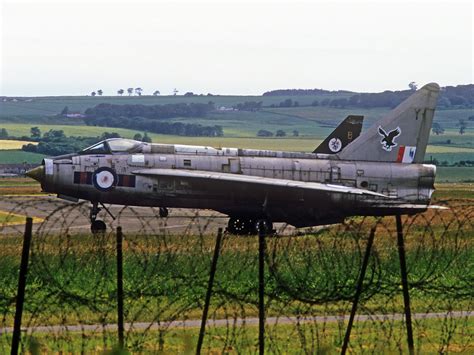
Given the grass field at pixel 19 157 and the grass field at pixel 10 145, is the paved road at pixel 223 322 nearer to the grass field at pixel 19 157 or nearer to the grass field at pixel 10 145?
the grass field at pixel 19 157

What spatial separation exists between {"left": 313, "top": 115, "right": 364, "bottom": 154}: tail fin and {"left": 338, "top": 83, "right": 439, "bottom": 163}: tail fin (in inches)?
90.6

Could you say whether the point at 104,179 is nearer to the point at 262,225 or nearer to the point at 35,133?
the point at 262,225

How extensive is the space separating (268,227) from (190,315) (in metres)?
15.0

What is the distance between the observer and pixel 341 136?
3991 cm

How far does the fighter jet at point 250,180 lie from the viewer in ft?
108

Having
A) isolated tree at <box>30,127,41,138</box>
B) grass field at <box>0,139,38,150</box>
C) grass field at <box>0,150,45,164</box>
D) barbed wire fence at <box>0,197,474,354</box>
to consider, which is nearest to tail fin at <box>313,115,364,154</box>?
barbed wire fence at <box>0,197,474,354</box>

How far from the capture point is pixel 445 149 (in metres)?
164

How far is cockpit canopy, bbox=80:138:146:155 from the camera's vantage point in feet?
109

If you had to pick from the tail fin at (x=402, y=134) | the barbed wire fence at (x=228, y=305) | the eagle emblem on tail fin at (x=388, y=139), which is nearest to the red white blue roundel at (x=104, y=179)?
the tail fin at (x=402, y=134)

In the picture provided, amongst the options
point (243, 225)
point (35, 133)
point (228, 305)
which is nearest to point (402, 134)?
point (243, 225)

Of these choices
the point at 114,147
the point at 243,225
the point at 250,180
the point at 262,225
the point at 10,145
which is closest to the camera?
the point at 262,225

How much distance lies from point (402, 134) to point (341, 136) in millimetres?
3395

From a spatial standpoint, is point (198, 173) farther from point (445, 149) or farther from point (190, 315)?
point (445, 149)

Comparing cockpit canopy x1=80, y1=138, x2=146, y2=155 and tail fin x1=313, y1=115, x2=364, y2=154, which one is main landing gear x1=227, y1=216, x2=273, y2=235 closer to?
cockpit canopy x1=80, y1=138, x2=146, y2=155
